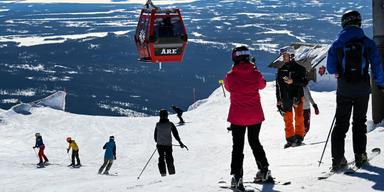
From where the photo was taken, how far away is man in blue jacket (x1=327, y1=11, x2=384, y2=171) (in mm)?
5918

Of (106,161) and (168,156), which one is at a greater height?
(168,156)

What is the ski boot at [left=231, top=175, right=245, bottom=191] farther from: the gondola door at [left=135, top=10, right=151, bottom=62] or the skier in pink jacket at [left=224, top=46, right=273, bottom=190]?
the gondola door at [left=135, top=10, right=151, bottom=62]

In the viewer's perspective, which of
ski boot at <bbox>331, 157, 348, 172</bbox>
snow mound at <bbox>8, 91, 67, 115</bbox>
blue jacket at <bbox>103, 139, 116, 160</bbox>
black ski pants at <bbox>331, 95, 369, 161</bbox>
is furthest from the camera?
snow mound at <bbox>8, 91, 67, 115</bbox>

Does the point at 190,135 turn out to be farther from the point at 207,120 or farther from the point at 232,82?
the point at 232,82

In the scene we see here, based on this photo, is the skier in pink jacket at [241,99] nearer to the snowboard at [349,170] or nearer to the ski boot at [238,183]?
the ski boot at [238,183]

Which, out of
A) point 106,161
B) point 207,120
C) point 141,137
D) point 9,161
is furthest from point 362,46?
point 207,120

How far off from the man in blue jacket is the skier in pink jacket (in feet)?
2.70

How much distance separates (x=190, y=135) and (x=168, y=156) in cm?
1316

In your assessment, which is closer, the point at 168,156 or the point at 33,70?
the point at 168,156

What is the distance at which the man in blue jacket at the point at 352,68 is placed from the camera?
5.92 metres

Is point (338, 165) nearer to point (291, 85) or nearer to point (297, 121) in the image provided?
point (291, 85)

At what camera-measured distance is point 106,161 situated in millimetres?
16391

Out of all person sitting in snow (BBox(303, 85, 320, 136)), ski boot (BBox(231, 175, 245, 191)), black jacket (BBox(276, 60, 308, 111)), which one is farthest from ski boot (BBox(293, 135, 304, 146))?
ski boot (BBox(231, 175, 245, 191))

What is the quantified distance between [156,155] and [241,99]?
14.0 m
